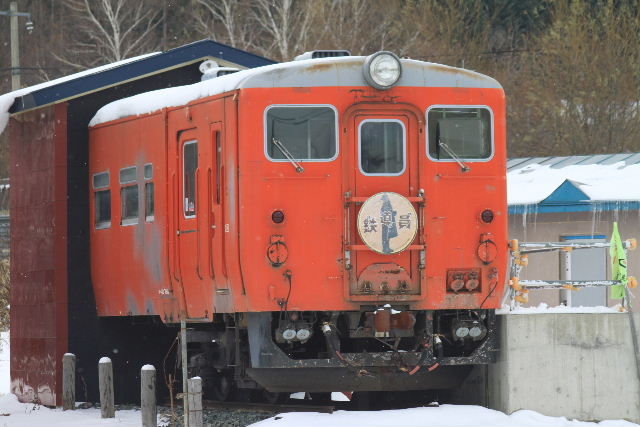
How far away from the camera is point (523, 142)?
40250 millimetres

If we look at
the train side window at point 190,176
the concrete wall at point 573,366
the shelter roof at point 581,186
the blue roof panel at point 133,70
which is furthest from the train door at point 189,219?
the shelter roof at point 581,186

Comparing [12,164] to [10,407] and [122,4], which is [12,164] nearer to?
[10,407]

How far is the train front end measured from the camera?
13500 mm

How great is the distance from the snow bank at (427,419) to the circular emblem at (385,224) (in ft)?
5.04

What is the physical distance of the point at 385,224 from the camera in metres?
13.5

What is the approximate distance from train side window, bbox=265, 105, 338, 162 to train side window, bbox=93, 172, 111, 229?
12.1 feet

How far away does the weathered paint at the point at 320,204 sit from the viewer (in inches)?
531

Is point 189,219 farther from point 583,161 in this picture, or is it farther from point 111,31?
point 111,31

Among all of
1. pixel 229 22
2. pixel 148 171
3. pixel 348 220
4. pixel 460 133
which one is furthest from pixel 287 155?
pixel 229 22

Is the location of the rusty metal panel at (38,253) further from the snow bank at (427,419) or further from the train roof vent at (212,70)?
the snow bank at (427,419)

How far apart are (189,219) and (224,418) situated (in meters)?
2.10

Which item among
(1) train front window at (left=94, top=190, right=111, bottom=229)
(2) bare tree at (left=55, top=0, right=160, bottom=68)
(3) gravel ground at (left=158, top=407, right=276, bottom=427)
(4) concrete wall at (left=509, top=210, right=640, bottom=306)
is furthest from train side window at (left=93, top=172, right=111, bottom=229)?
(2) bare tree at (left=55, top=0, right=160, bottom=68)

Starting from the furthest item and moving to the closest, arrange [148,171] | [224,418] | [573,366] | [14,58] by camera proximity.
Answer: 1. [14,58]
2. [148,171]
3. [224,418]
4. [573,366]

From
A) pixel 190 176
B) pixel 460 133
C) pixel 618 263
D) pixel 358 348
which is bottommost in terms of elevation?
pixel 358 348
